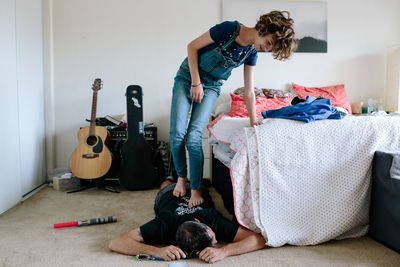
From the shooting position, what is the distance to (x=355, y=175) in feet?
5.08

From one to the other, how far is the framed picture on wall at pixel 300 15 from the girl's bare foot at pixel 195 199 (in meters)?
2.30


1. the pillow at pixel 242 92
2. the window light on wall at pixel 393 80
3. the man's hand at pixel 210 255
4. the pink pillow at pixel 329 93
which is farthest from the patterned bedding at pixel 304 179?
the window light on wall at pixel 393 80

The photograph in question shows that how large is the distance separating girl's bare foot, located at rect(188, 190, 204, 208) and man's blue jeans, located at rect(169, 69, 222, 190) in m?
0.03

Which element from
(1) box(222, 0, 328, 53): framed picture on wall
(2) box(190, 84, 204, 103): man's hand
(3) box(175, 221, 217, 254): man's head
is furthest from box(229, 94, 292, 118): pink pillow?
(3) box(175, 221, 217, 254): man's head

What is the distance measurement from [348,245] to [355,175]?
360mm

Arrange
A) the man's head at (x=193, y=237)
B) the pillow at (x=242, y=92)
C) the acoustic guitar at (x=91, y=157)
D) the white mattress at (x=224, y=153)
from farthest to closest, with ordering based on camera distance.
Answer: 1. the pillow at (x=242, y=92)
2. the acoustic guitar at (x=91, y=157)
3. the white mattress at (x=224, y=153)
4. the man's head at (x=193, y=237)

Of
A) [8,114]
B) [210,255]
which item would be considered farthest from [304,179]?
[8,114]

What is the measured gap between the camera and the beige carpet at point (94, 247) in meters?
1.36

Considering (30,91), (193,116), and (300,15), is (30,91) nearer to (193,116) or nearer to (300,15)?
(193,116)

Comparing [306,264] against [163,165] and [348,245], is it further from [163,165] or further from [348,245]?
[163,165]

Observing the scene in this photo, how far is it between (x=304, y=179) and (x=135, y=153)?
1626 mm

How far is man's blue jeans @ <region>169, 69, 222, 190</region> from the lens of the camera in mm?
1795

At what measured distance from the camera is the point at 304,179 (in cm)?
152

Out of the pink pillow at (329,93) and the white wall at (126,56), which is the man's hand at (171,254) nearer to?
the white wall at (126,56)
